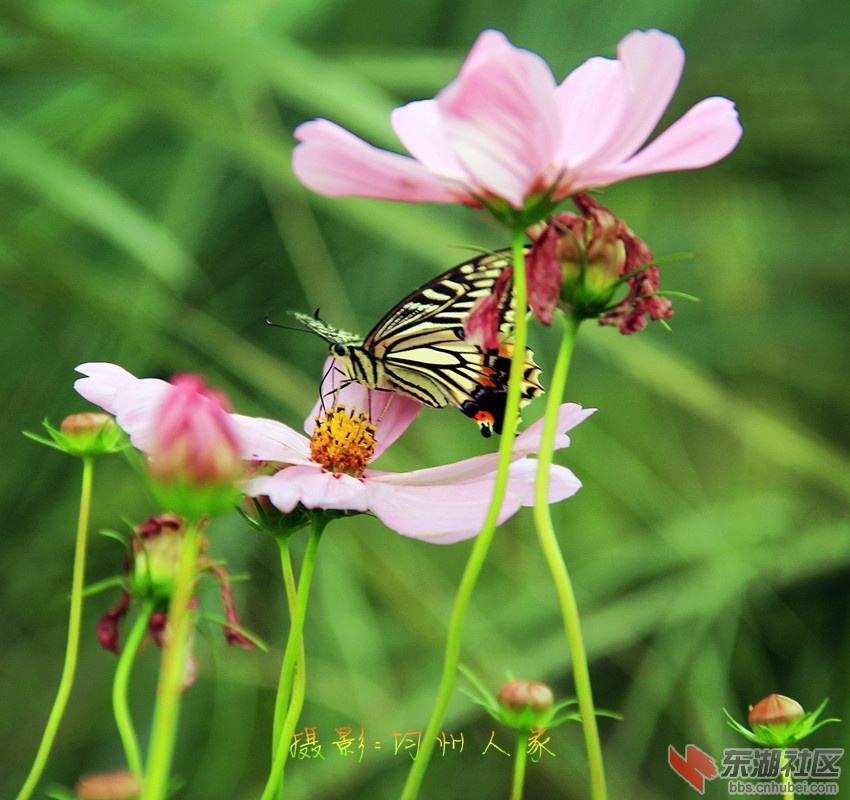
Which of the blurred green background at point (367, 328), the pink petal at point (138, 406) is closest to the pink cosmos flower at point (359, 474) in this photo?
the pink petal at point (138, 406)

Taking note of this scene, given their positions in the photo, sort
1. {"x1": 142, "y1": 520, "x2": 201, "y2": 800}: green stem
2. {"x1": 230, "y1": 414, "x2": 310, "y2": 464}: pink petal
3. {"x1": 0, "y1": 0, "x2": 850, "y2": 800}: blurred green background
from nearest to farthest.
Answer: {"x1": 142, "y1": 520, "x2": 201, "y2": 800}: green stem
{"x1": 230, "y1": 414, "x2": 310, "y2": 464}: pink petal
{"x1": 0, "y1": 0, "x2": 850, "y2": 800}: blurred green background

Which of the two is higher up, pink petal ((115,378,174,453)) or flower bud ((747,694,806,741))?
pink petal ((115,378,174,453))

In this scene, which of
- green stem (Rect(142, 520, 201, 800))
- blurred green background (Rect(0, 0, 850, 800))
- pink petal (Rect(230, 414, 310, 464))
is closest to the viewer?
green stem (Rect(142, 520, 201, 800))

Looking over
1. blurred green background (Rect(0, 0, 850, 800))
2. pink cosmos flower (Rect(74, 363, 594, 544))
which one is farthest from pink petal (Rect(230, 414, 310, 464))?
blurred green background (Rect(0, 0, 850, 800))

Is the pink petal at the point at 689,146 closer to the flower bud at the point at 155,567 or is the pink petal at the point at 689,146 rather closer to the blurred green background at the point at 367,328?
the flower bud at the point at 155,567

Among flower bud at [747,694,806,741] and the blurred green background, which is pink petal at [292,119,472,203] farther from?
the blurred green background

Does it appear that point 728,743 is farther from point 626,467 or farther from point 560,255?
point 560,255

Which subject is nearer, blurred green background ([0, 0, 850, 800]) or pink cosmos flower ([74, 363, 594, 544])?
pink cosmos flower ([74, 363, 594, 544])

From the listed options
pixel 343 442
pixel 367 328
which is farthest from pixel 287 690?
pixel 367 328
